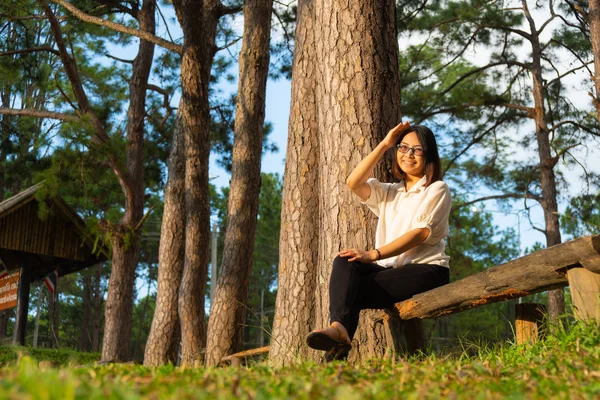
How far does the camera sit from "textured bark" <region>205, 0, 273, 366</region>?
9.98 meters

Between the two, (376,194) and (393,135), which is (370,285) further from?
(393,135)

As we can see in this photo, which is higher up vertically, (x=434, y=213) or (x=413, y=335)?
(x=434, y=213)

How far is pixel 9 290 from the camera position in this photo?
1553 centimetres

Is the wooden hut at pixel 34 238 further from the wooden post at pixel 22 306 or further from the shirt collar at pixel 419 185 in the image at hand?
the shirt collar at pixel 419 185

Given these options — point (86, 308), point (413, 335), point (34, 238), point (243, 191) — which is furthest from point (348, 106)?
point (86, 308)

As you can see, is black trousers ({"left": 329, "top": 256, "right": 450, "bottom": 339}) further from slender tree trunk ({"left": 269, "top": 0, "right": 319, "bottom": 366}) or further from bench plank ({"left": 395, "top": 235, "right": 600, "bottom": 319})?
slender tree trunk ({"left": 269, "top": 0, "right": 319, "bottom": 366})

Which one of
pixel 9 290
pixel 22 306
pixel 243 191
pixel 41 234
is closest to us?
pixel 243 191

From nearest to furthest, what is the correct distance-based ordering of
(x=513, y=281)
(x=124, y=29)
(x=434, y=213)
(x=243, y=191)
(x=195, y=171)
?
(x=513, y=281), (x=434, y=213), (x=243, y=191), (x=124, y=29), (x=195, y=171)

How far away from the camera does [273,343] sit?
593 centimetres

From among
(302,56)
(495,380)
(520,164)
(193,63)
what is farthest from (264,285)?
(495,380)

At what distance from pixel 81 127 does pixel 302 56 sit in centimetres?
701

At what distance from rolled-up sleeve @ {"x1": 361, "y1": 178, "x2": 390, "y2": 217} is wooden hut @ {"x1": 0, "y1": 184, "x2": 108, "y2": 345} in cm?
1022

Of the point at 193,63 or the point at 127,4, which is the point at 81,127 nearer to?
the point at 193,63

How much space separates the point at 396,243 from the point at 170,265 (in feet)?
26.3
